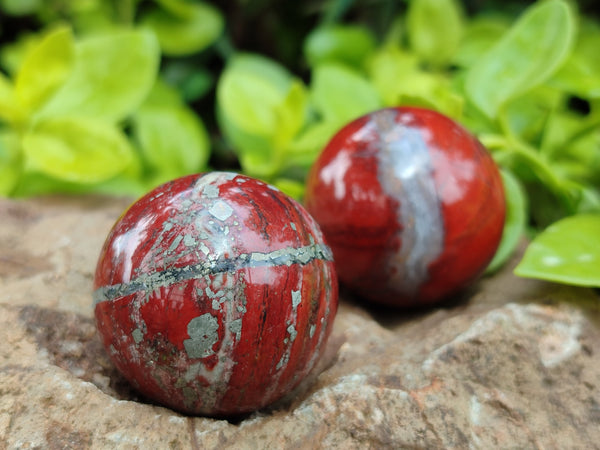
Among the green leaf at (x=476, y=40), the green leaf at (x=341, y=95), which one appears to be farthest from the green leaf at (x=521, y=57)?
the green leaf at (x=476, y=40)

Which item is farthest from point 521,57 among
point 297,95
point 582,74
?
point 297,95

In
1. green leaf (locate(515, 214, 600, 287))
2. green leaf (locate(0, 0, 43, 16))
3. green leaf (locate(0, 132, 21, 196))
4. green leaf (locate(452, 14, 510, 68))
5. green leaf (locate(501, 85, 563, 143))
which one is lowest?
green leaf (locate(0, 132, 21, 196))

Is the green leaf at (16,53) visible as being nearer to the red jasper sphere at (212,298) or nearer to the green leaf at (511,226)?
the red jasper sphere at (212,298)

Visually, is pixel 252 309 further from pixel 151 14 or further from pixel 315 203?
pixel 151 14

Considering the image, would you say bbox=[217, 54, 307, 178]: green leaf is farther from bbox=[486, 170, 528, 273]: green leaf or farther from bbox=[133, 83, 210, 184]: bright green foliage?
bbox=[486, 170, 528, 273]: green leaf

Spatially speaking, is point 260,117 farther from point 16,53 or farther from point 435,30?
point 16,53

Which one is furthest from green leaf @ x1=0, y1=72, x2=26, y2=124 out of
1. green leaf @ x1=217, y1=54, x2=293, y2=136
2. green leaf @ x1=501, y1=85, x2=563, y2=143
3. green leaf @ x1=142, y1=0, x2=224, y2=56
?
green leaf @ x1=501, y1=85, x2=563, y2=143

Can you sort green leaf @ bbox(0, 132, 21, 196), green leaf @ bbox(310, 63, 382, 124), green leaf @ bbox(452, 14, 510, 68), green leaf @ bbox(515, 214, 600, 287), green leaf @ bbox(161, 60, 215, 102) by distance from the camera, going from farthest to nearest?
green leaf @ bbox(161, 60, 215, 102) → green leaf @ bbox(452, 14, 510, 68) → green leaf @ bbox(310, 63, 382, 124) → green leaf @ bbox(0, 132, 21, 196) → green leaf @ bbox(515, 214, 600, 287)
